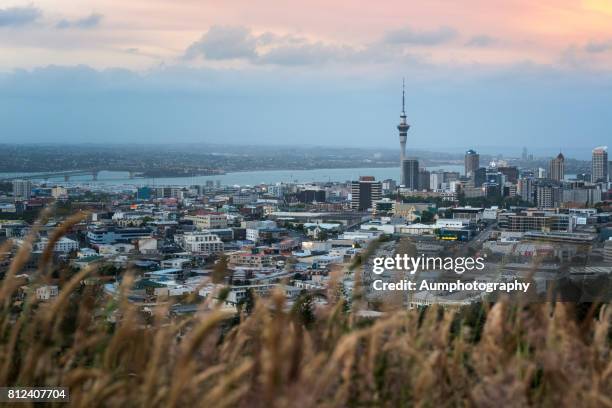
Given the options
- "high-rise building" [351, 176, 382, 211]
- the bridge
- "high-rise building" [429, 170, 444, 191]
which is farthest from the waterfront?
"high-rise building" [351, 176, 382, 211]

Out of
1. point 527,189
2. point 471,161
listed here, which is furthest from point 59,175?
point 527,189

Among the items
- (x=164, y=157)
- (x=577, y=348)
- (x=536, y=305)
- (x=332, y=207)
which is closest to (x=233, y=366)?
(x=577, y=348)

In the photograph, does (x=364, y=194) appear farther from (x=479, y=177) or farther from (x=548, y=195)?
(x=479, y=177)

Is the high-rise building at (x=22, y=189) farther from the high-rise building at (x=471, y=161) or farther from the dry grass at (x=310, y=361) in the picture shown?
the dry grass at (x=310, y=361)

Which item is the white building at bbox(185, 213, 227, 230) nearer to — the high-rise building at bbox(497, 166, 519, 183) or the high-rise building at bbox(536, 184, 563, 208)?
the high-rise building at bbox(536, 184, 563, 208)

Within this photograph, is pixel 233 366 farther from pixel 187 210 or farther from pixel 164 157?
pixel 164 157

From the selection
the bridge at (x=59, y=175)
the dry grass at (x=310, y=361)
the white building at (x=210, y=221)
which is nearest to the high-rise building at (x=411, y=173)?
the bridge at (x=59, y=175)
